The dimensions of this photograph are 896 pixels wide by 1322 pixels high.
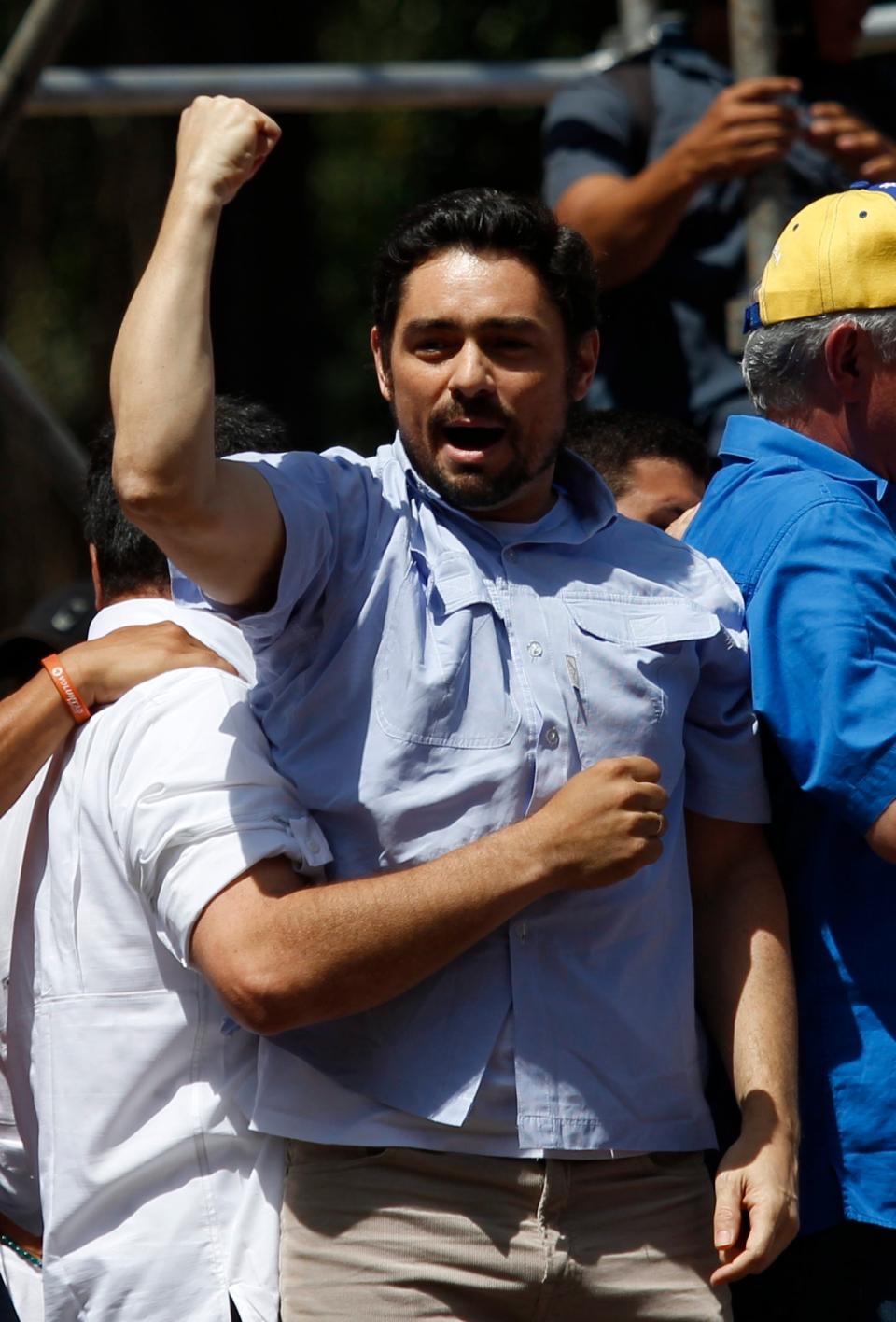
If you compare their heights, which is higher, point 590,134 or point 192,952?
point 590,134

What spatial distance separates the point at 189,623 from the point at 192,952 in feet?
1.68

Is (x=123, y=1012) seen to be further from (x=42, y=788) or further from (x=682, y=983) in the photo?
(x=682, y=983)

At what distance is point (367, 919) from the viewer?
2096 millimetres

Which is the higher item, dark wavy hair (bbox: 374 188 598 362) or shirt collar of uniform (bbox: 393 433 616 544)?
dark wavy hair (bbox: 374 188 598 362)

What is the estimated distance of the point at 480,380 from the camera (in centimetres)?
230

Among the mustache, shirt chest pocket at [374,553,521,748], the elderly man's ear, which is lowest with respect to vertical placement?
shirt chest pocket at [374,553,521,748]

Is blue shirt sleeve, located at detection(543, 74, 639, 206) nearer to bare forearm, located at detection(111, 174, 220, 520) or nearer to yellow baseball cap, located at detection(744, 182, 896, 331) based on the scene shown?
yellow baseball cap, located at detection(744, 182, 896, 331)

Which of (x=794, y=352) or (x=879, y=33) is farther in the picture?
(x=879, y=33)

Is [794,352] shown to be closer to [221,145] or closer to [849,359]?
[849,359]

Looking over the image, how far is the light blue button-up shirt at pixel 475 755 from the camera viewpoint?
7.16 feet

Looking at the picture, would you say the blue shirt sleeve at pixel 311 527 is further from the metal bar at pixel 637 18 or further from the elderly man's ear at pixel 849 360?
the metal bar at pixel 637 18

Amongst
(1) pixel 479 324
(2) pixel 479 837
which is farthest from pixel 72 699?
(1) pixel 479 324

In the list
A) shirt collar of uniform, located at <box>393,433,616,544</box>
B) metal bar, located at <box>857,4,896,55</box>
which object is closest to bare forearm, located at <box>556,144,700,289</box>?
shirt collar of uniform, located at <box>393,433,616,544</box>

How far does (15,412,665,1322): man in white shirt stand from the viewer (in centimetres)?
211
